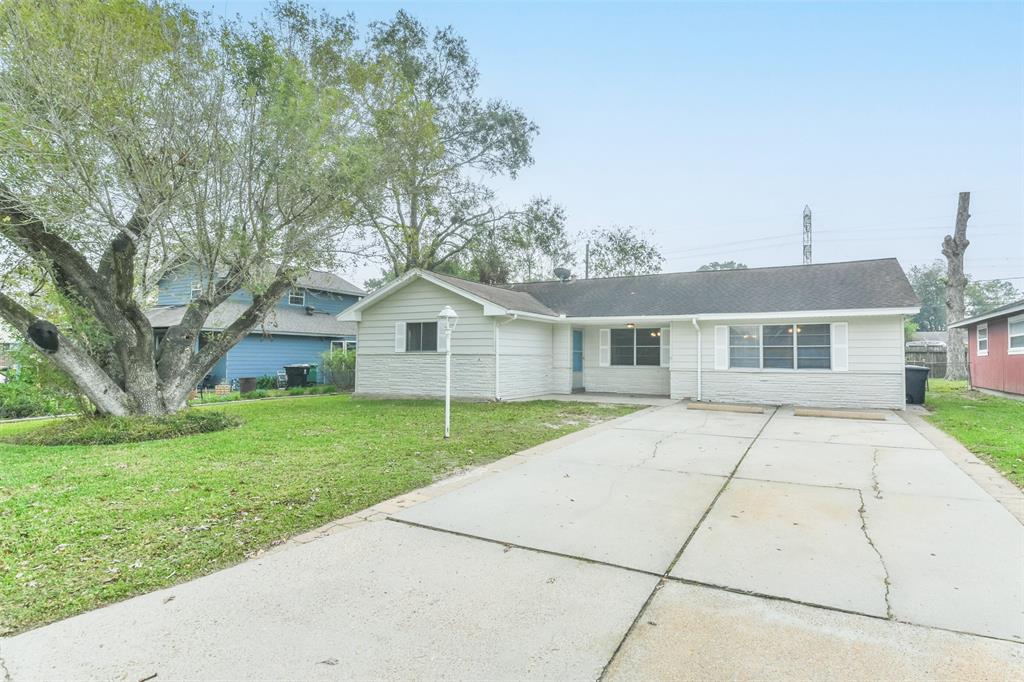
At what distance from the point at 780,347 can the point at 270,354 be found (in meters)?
17.0

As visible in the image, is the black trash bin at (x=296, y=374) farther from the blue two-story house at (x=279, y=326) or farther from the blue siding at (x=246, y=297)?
the blue siding at (x=246, y=297)

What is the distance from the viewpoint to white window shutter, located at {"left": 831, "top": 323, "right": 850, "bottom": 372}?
37.6 feet

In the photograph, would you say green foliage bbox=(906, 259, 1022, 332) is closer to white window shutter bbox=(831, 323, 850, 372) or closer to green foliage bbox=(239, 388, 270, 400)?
white window shutter bbox=(831, 323, 850, 372)

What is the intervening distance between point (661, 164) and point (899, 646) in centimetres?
1942

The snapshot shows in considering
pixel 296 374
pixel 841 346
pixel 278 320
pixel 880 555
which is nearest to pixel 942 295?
pixel 841 346

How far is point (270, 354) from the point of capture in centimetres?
1827

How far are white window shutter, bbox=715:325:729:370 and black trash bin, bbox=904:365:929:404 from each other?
4053 millimetres

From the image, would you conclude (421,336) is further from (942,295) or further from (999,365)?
(942,295)

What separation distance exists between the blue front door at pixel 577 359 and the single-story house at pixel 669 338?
0.06 metres

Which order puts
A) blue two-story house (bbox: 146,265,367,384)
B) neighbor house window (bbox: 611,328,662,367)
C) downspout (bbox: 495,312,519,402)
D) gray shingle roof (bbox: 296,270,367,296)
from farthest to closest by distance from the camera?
1. gray shingle roof (bbox: 296,270,367,296)
2. blue two-story house (bbox: 146,265,367,384)
3. neighbor house window (bbox: 611,328,662,367)
4. downspout (bbox: 495,312,519,402)

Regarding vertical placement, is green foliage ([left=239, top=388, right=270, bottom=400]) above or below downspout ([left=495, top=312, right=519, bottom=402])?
below

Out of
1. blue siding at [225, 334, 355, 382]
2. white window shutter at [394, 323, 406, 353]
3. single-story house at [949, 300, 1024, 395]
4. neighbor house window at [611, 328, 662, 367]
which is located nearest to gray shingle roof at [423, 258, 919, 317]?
neighbor house window at [611, 328, 662, 367]

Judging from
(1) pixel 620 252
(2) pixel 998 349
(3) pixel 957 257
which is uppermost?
(1) pixel 620 252

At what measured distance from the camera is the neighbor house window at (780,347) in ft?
38.8
